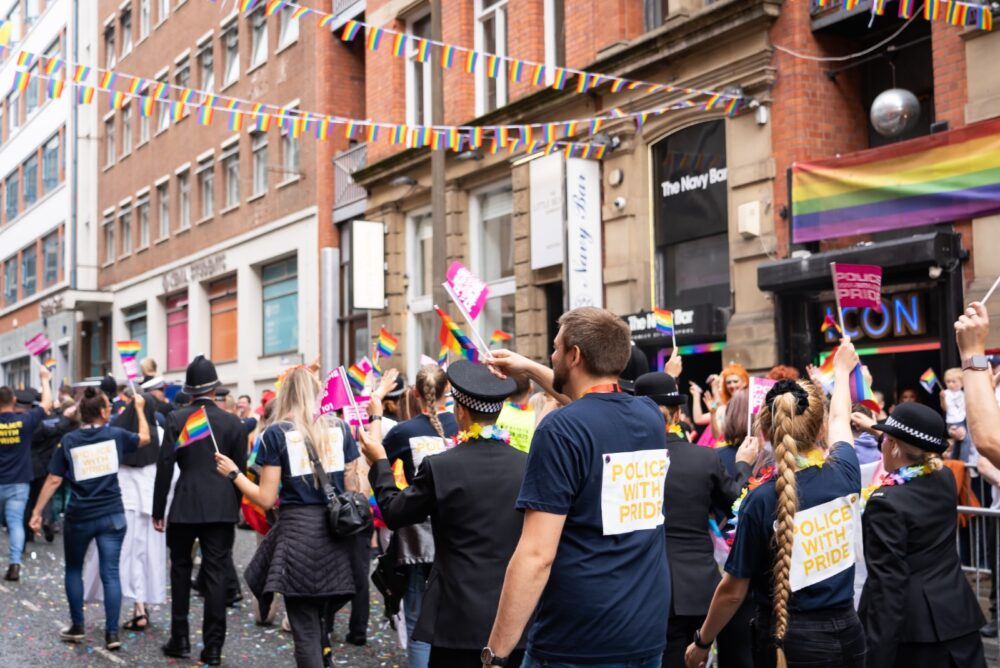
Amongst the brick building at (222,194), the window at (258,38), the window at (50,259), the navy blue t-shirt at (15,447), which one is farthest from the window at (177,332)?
the navy blue t-shirt at (15,447)

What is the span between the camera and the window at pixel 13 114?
4919 cm

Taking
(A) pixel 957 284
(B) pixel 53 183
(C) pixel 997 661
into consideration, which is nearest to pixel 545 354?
(A) pixel 957 284

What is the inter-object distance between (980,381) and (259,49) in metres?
26.5

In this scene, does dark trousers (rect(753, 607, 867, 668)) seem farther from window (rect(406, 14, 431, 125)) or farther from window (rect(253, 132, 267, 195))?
window (rect(253, 132, 267, 195))

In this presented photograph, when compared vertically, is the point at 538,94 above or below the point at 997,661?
above

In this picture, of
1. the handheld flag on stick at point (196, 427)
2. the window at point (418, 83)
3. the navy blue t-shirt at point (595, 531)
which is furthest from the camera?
the window at point (418, 83)

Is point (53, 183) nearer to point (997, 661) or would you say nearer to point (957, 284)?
point (957, 284)

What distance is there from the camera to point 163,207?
3509cm

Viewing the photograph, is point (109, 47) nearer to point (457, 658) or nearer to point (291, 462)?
point (291, 462)

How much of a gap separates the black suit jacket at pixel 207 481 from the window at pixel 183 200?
2535 centimetres

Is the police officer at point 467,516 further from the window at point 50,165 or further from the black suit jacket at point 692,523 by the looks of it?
the window at point 50,165

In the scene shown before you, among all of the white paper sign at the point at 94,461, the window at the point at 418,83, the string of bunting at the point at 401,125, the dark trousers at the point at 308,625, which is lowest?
the dark trousers at the point at 308,625

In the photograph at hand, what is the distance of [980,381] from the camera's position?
14.2ft

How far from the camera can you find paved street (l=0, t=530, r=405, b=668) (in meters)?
8.41
